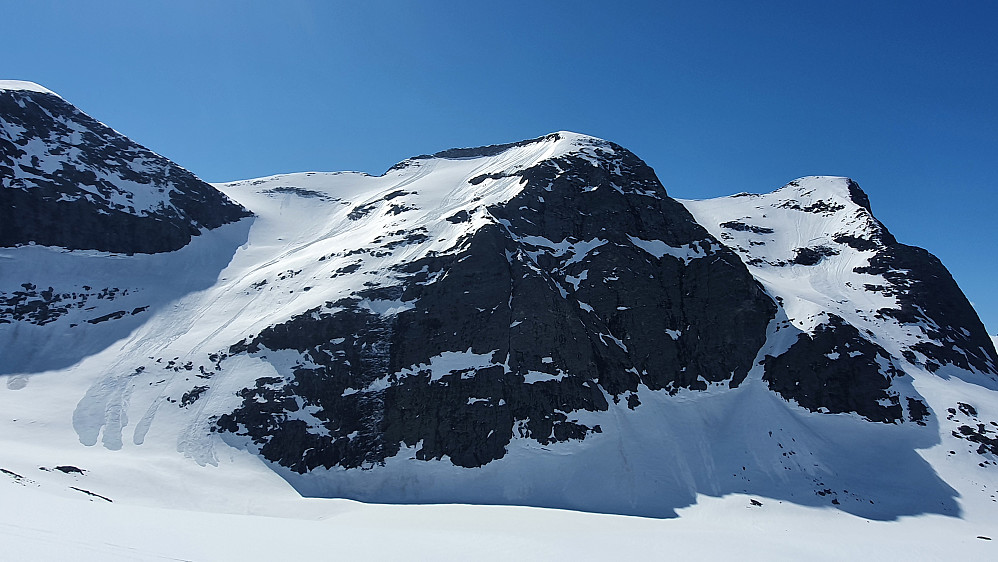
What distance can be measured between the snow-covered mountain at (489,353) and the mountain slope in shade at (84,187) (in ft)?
1.43

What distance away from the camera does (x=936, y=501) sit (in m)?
51.5

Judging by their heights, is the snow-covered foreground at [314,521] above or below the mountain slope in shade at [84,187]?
below

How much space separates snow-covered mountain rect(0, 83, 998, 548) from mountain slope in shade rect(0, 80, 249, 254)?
1.43 feet

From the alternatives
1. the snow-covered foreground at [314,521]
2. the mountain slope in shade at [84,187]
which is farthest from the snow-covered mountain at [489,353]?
the snow-covered foreground at [314,521]

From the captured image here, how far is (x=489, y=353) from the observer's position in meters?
60.3

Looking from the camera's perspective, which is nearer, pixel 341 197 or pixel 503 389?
pixel 503 389

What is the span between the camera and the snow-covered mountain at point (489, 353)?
168ft

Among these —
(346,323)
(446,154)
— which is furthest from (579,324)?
(446,154)

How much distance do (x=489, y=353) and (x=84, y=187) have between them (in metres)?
64.2

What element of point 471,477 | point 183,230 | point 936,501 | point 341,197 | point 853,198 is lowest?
point 471,477

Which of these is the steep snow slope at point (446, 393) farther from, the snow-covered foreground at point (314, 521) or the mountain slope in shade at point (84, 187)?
the mountain slope in shade at point (84, 187)

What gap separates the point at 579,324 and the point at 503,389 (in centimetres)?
1267

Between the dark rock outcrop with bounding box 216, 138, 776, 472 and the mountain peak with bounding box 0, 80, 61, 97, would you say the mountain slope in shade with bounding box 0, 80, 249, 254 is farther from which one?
the dark rock outcrop with bounding box 216, 138, 776, 472

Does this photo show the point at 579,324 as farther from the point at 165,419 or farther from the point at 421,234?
the point at 165,419
